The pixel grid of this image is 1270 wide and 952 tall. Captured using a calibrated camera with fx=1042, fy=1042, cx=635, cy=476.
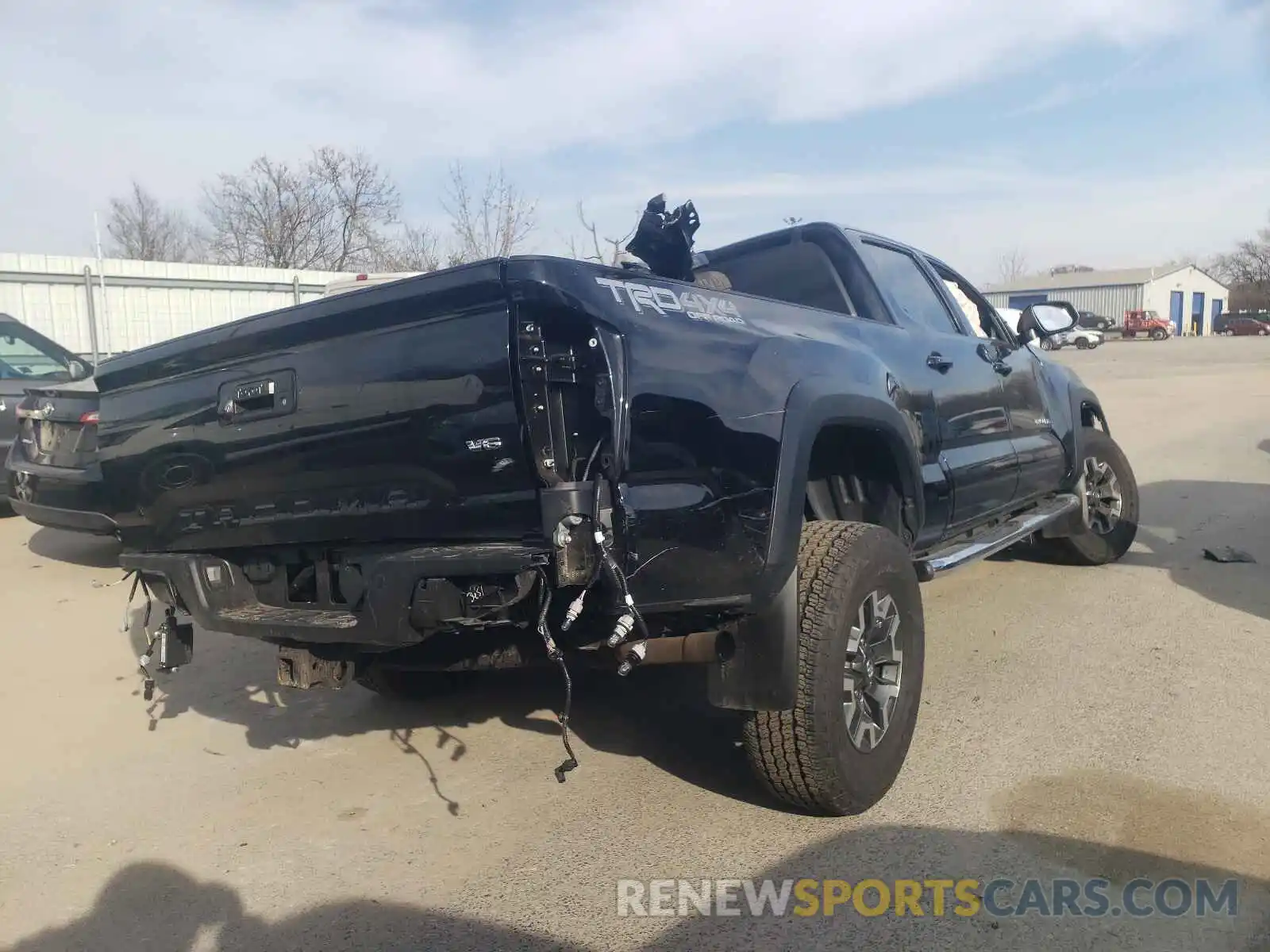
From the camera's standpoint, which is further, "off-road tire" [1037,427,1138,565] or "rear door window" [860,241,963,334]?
"off-road tire" [1037,427,1138,565]

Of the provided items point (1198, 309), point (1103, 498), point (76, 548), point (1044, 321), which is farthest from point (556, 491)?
point (1198, 309)

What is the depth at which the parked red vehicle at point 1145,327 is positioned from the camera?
2130 inches

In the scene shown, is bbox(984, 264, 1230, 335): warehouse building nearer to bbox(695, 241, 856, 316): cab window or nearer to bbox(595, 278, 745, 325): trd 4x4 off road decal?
bbox(695, 241, 856, 316): cab window

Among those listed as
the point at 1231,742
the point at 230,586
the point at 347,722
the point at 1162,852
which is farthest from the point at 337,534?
the point at 1231,742

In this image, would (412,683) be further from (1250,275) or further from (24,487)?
(1250,275)

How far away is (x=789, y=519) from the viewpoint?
9.61 ft

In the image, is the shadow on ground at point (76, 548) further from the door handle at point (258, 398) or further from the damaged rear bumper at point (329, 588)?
the door handle at point (258, 398)

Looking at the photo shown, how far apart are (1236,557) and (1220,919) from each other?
464cm

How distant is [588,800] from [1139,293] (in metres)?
73.1

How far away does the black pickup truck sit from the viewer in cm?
275

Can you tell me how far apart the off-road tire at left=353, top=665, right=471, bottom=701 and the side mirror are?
3649mm

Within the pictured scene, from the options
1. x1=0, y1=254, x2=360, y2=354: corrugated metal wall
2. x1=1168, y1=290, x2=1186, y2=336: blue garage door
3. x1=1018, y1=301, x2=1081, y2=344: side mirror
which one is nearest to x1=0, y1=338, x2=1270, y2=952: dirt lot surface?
x1=1018, y1=301, x2=1081, y2=344: side mirror

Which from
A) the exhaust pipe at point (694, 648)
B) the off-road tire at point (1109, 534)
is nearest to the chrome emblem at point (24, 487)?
the exhaust pipe at point (694, 648)

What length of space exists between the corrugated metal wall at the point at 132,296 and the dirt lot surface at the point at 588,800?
11713 millimetres
